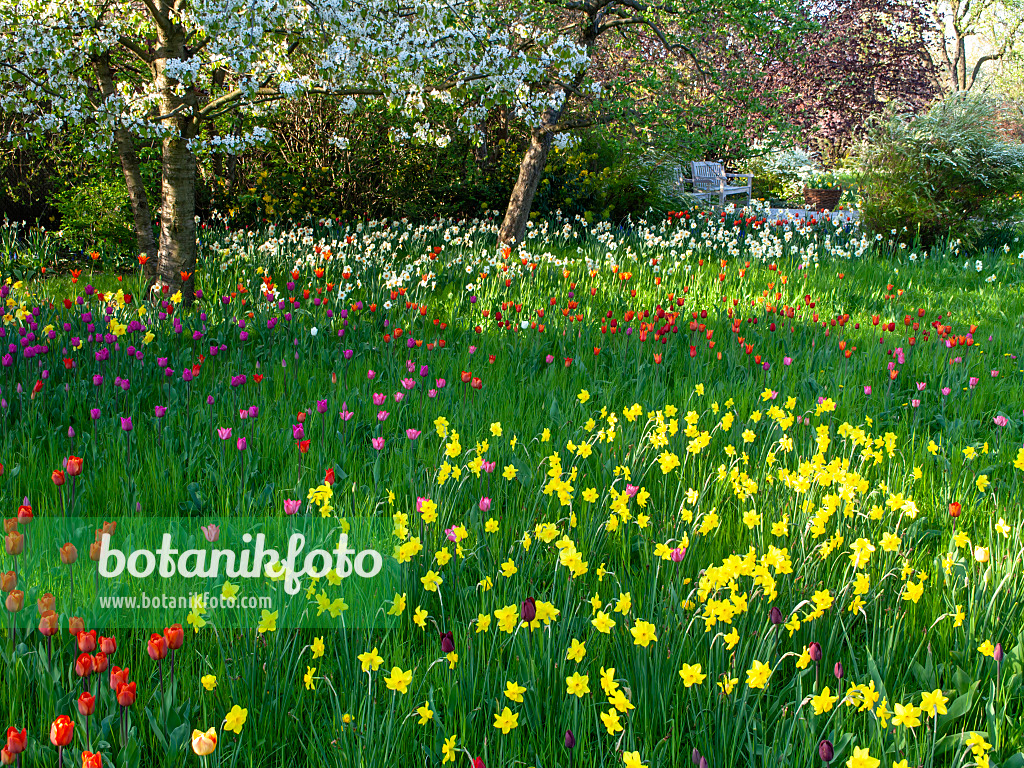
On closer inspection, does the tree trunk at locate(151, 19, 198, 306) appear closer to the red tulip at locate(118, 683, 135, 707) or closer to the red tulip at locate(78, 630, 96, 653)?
the red tulip at locate(78, 630, 96, 653)

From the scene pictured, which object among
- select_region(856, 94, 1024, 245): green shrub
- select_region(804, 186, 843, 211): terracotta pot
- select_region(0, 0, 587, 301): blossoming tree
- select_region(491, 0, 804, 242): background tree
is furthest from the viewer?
select_region(804, 186, 843, 211): terracotta pot

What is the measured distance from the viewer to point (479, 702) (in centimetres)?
188

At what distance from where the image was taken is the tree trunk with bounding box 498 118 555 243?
30.2ft

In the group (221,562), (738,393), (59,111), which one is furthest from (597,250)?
(221,562)

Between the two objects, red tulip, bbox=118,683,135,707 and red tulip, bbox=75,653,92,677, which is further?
red tulip, bbox=75,653,92,677

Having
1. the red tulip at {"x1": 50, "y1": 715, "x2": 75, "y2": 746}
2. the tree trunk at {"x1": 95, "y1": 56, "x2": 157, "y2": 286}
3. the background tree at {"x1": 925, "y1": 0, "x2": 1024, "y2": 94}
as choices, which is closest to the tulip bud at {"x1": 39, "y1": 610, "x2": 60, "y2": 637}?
the red tulip at {"x1": 50, "y1": 715, "x2": 75, "y2": 746}

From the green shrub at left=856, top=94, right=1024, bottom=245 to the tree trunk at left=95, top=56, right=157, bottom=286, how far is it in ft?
30.4

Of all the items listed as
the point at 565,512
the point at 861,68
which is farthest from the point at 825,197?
the point at 565,512

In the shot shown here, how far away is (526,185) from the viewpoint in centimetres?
927

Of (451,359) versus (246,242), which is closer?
(451,359)

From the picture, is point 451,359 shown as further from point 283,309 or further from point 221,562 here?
point 221,562

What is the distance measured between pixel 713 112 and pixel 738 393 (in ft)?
21.8

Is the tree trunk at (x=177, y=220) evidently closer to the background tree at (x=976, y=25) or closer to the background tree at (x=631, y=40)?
the background tree at (x=631, y=40)

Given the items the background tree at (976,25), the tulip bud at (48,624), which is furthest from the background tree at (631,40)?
the background tree at (976,25)
